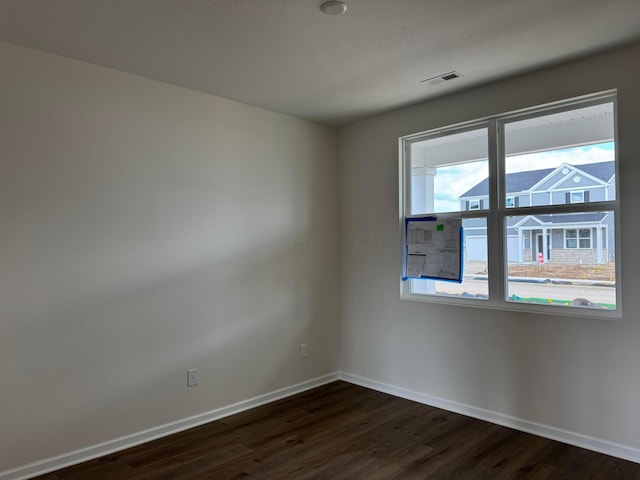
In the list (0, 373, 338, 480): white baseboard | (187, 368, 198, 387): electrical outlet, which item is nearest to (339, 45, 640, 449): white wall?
(0, 373, 338, 480): white baseboard

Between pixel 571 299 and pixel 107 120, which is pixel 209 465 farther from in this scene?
pixel 571 299

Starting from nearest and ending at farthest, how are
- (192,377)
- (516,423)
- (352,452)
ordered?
(352,452) → (516,423) → (192,377)

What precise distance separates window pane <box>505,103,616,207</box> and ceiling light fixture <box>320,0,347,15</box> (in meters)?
1.76

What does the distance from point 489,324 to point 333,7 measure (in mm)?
2488

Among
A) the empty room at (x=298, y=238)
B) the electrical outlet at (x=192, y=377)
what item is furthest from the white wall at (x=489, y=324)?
the electrical outlet at (x=192, y=377)

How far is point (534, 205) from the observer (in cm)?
313

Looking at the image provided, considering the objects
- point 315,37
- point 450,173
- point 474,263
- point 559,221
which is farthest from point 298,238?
point 559,221

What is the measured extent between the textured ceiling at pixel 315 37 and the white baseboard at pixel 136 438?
2522mm

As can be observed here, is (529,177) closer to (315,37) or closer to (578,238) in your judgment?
(578,238)

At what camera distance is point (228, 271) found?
11.5ft

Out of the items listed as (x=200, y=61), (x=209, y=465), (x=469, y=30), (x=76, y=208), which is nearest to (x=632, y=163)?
(x=469, y=30)

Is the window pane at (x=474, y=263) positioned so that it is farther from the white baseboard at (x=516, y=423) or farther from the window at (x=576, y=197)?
the white baseboard at (x=516, y=423)

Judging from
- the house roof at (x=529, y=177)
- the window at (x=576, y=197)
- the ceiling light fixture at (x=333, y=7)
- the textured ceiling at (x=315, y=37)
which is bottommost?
the window at (x=576, y=197)

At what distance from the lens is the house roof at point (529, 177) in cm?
282
